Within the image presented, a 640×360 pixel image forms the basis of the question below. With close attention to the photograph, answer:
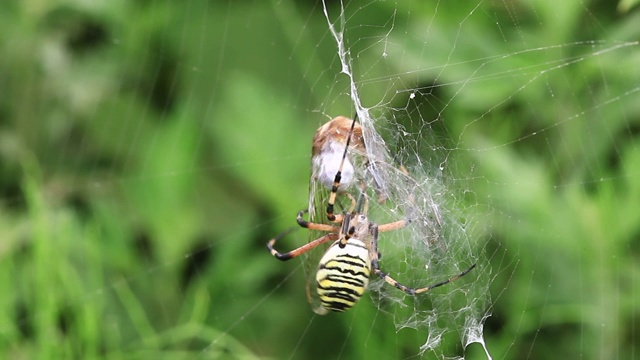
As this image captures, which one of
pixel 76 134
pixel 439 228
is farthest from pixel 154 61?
pixel 439 228

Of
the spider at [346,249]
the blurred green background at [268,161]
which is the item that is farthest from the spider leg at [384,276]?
the blurred green background at [268,161]

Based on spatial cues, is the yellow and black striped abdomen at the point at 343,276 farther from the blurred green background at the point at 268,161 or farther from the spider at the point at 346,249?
the blurred green background at the point at 268,161

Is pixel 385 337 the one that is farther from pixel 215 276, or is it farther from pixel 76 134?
pixel 76 134

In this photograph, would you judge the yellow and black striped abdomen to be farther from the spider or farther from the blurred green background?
the blurred green background

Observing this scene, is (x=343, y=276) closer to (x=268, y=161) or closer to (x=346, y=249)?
(x=346, y=249)

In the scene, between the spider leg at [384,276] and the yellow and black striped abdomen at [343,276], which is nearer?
the yellow and black striped abdomen at [343,276]

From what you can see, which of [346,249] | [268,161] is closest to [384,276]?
[346,249]

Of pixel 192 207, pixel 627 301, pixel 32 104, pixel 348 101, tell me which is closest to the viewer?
pixel 627 301

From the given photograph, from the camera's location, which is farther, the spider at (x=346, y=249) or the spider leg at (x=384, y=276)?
the spider leg at (x=384, y=276)
